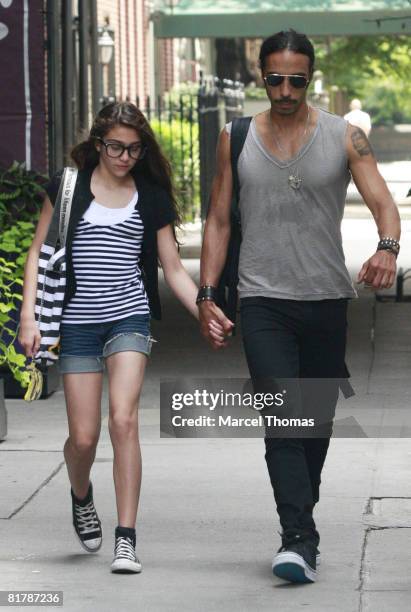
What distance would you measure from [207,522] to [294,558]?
45.2 inches


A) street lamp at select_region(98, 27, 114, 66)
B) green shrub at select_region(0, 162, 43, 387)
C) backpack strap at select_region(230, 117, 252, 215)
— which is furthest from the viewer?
street lamp at select_region(98, 27, 114, 66)

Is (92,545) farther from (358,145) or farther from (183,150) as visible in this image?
(183,150)

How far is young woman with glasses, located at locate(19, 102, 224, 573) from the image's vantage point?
569 centimetres

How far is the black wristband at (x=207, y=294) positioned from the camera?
5770mm

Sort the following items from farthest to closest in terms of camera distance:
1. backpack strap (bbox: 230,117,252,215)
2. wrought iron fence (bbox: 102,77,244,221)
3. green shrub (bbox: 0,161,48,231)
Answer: wrought iron fence (bbox: 102,77,244,221) → green shrub (bbox: 0,161,48,231) → backpack strap (bbox: 230,117,252,215)

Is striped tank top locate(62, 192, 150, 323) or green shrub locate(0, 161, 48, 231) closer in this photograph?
striped tank top locate(62, 192, 150, 323)

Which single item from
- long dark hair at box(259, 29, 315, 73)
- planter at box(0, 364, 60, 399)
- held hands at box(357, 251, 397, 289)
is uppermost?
long dark hair at box(259, 29, 315, 73)

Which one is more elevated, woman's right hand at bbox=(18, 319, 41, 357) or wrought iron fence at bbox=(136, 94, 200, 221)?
woman's right hand at bbox=(18, 319, 41, 357)

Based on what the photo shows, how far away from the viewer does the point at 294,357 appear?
5711 millimetres

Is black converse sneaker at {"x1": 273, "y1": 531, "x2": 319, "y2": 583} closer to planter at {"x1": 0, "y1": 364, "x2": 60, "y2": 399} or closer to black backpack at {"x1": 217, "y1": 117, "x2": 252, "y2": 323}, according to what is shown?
black backpack at {"x1": 217, "y1": 117, "x2": 252, "y2": 323}

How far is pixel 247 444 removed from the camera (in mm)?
8430

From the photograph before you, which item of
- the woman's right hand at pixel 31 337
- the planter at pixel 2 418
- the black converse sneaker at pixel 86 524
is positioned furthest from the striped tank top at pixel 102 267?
the planter at pixel 2 418

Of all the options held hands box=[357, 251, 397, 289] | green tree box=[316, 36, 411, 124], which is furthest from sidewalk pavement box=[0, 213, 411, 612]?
green tree box=[316, 36, 411, 124]

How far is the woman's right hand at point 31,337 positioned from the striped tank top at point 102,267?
14cm
